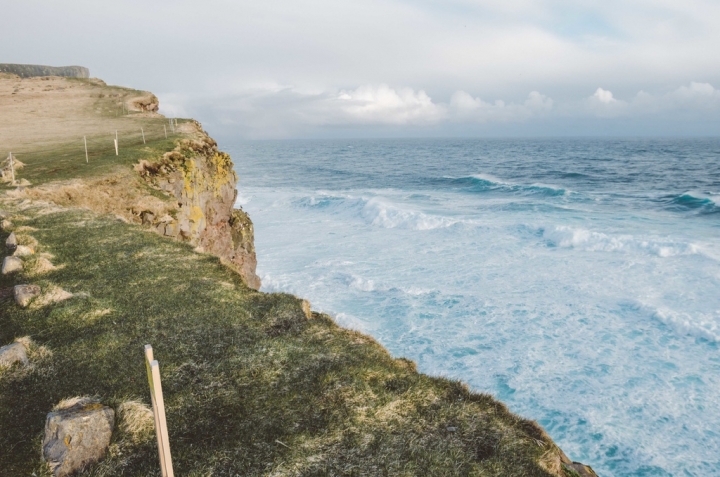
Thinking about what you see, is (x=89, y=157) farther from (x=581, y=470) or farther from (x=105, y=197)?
(x=581, y=470)

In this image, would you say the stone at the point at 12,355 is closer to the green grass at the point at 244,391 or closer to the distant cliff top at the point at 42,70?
the green grass at the point at 244,391

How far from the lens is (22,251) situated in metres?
12.6

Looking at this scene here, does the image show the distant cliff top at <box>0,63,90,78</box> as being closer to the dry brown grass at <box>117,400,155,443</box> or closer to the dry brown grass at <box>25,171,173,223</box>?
the dry brown grass at <box>25,171,173,223</box>

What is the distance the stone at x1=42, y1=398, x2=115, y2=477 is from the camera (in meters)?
5.77

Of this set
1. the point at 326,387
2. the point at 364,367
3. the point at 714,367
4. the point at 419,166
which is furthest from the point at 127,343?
the point at 419,166

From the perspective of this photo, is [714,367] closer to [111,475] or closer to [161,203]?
[111,475]

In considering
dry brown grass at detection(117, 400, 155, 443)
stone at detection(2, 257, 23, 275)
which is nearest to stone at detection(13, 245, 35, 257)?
stone at detection(2, 257, 23, 275)

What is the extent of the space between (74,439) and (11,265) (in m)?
8.34

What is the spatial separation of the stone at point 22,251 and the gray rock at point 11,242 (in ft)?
1.62

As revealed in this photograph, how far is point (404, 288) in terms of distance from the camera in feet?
87.5

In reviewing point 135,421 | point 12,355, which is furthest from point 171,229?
point 135,421

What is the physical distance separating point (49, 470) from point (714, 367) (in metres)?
21.6

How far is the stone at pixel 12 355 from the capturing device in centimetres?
789

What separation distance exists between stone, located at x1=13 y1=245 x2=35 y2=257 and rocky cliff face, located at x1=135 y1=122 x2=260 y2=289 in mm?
7235
